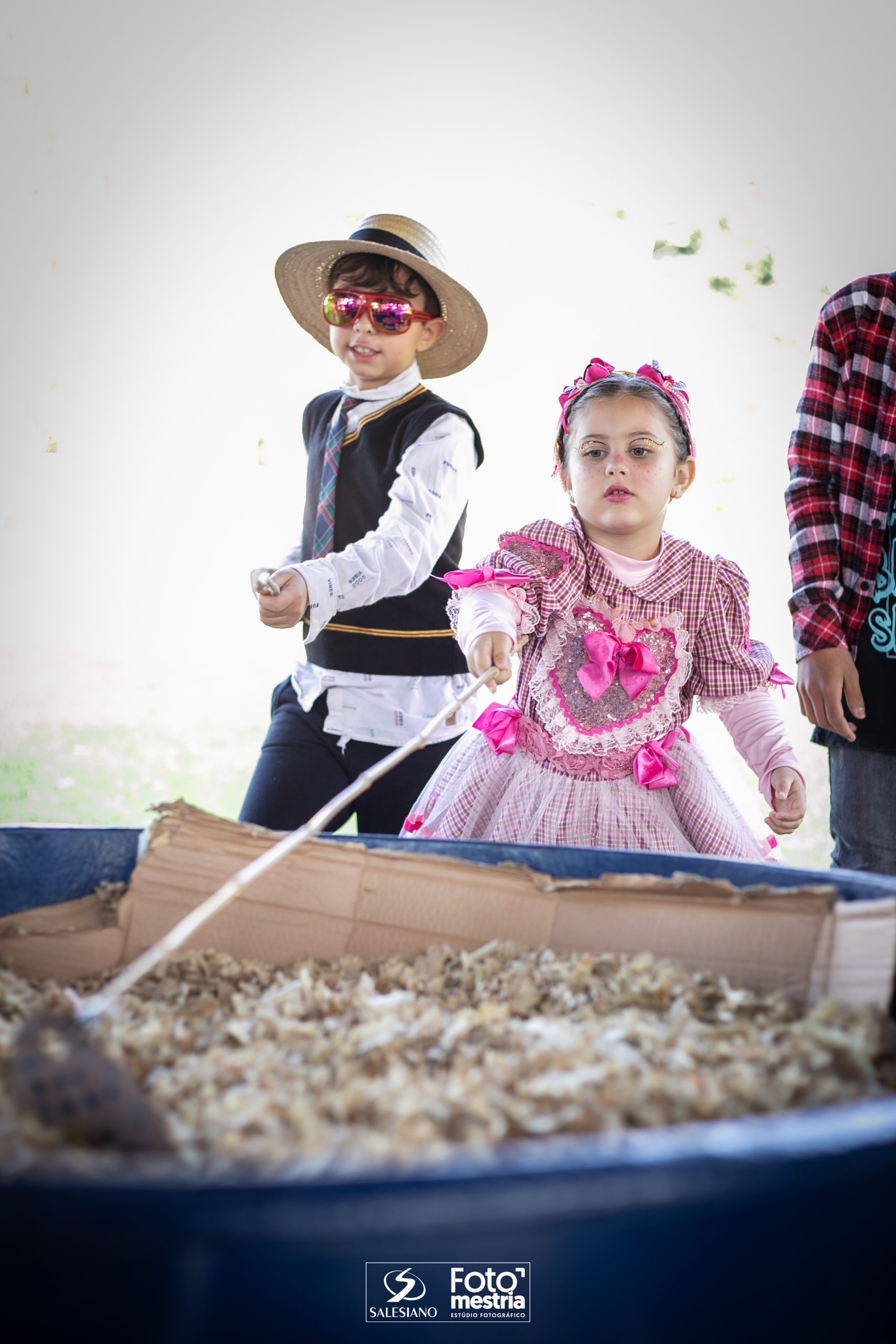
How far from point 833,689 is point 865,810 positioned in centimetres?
20

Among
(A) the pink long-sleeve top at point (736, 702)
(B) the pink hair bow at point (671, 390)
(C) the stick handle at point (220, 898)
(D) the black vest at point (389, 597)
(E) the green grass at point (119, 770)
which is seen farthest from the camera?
(E) the green grass at point (119, 770)

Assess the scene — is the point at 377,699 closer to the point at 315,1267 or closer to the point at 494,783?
the point at 494,783

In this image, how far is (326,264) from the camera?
2.18 m

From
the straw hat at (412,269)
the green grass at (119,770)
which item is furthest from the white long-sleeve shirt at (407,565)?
the green grass at (119,770)

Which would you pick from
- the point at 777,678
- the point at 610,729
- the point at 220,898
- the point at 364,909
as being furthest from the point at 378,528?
the point at 220,898

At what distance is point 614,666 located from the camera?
5.19 feet

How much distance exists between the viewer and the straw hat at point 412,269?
2025 mm

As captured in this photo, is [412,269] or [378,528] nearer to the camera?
[378,528]

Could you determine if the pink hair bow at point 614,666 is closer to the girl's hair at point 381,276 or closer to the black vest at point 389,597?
the black vest at point 389,597

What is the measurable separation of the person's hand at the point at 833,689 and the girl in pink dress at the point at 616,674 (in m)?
0.05

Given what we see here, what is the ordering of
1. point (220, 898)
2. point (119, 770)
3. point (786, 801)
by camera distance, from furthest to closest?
1. point (119, 770)
2. point (786, 801)
3. point (220, 898)

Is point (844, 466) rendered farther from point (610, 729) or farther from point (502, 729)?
point (502, 729)

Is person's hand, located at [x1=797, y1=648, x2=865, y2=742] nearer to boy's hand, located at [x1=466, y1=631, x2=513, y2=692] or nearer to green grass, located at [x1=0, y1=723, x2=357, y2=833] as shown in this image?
boy's hand, located at [x1=466, y1=631, x2=513, y2=692]

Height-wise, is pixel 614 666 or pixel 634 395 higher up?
pixel 634 395
